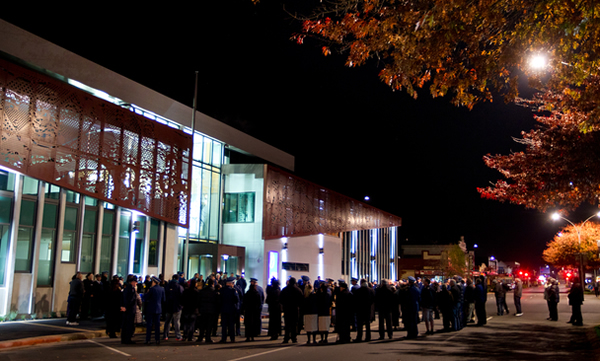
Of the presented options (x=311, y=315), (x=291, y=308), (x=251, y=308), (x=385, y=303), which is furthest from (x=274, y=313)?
(x=385, y=303)

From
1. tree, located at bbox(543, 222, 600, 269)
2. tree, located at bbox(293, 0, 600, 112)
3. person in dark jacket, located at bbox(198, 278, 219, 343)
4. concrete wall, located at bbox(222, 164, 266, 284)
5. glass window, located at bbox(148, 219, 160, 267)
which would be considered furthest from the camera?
tree, located at bbox(543, 222, 600, 269)

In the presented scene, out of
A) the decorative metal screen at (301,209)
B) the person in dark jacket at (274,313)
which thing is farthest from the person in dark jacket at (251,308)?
the decorative metal screen at (301,209)

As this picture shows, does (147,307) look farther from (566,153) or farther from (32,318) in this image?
(566,153)

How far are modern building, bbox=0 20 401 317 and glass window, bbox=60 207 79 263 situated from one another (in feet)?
0.13

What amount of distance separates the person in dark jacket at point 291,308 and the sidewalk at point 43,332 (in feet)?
18.1

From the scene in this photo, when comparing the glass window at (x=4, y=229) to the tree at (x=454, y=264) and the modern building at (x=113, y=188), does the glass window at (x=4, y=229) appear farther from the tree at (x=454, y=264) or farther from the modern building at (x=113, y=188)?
the tree at (x=454, y=264)

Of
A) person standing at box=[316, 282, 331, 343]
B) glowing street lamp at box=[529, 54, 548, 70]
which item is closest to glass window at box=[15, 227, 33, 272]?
person standing at box=[316, 282, 331, 343]

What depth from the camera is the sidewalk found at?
12.9 m

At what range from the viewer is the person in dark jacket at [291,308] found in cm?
1391

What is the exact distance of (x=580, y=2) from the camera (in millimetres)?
8133

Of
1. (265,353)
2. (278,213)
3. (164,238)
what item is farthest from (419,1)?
(278,213)

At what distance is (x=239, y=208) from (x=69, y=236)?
12158 millimetres

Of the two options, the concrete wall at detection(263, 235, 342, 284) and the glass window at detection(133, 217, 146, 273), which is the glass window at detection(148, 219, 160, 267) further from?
the concrete wall at detection(263, 235, 342, 284)

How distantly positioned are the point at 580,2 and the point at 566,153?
8630 millimetres
